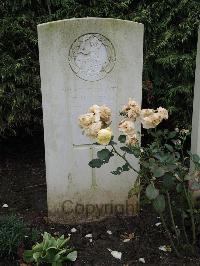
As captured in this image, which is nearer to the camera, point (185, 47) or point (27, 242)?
point (27, 242)

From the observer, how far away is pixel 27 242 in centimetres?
297

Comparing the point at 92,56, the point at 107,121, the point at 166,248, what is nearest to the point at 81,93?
the point at 92,56

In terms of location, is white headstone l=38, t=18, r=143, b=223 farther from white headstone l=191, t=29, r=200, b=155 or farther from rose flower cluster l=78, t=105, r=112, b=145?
rose flower cluster l=78, t=105, r=112, b=145

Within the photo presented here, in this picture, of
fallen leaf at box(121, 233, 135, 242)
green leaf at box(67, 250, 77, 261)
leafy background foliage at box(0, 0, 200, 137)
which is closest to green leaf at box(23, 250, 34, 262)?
green leaf at box(67, 250, 77, 261)

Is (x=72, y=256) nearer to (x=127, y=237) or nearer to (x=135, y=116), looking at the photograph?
(x=127, y=237)

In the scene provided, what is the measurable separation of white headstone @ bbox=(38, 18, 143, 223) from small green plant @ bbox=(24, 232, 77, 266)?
1.57 ft

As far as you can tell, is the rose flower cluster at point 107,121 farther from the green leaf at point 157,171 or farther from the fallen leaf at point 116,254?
the fallen leaf at point 116,254

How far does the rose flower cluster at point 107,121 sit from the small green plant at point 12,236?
948 mm

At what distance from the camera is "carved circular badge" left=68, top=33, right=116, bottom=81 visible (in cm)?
290

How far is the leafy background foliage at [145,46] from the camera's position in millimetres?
4012

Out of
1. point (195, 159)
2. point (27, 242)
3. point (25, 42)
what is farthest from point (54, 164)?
point (25, 42)

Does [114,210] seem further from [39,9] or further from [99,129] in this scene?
[39,9]

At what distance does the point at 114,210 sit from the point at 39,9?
2.15 metres

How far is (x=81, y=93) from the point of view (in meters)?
3.00
